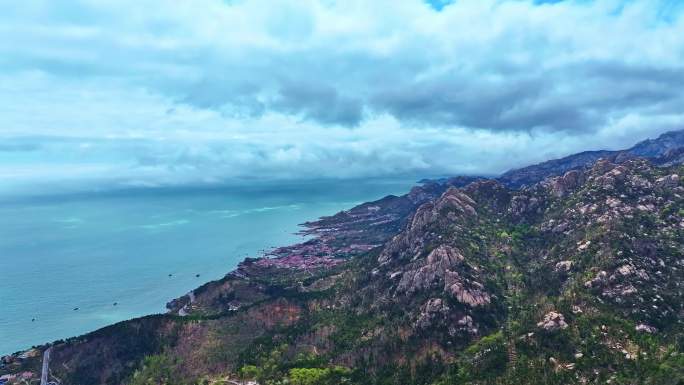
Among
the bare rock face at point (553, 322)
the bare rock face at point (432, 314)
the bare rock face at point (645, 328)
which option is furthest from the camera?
the bare rock face at point (432, 314)

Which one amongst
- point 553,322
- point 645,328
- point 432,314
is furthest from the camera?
point 432,314

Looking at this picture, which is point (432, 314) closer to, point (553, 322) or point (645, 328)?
point (553, 322)

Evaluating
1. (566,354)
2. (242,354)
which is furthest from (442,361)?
(242,354)

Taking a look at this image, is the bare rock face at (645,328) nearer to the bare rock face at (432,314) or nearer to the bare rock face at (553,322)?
the bare rock face at (553,322)

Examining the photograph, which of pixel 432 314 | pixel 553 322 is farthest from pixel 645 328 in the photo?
pixel 432 314

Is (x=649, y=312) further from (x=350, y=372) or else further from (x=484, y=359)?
(x=350, y=372)

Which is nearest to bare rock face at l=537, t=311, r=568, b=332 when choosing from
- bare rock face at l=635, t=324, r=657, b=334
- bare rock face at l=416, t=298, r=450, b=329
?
bare rock face at l=635, t=324, r=657, b=334

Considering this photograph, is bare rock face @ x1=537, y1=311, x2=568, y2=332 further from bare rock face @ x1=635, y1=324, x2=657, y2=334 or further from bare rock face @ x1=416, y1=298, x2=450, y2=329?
bare rock face @ x1=416, y1=298, x2=450, y2=329

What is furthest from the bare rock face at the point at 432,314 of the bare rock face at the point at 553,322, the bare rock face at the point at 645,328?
the bare rock face at the point at 645,328
